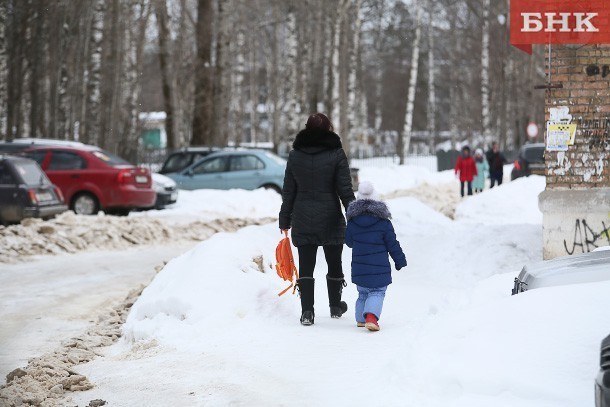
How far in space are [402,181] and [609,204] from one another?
27949 mm

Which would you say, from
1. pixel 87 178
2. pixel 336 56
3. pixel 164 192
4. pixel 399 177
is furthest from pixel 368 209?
pixel 399 177

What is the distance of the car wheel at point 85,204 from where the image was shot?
22969mm

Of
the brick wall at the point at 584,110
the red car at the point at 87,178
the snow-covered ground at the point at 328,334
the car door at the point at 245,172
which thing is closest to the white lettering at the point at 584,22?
the brick wall at the point at 584,110

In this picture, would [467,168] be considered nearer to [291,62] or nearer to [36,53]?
[291,62]

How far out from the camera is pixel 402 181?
4144 centimetres

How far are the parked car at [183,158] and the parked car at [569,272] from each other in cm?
2169

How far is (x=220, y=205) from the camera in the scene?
25.5m

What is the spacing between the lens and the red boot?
9281 millimetres

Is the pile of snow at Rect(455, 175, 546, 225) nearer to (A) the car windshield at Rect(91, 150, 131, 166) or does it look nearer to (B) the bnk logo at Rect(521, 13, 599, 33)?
(A) the car windshield at Rect(91, 150, 131, 166)

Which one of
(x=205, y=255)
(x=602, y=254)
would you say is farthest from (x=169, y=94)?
(x=602, y=254)

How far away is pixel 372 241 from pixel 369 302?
0.50 metres

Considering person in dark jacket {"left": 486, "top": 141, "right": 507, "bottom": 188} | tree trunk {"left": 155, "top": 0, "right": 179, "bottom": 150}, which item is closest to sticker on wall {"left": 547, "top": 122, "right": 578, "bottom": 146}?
person in dark jacket {"left": 486, "top": 141, "right": 507, "bottom": 188}

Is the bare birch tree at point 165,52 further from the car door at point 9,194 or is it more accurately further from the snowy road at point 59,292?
the snowy road at point 59,292

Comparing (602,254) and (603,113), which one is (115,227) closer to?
(603,113)
